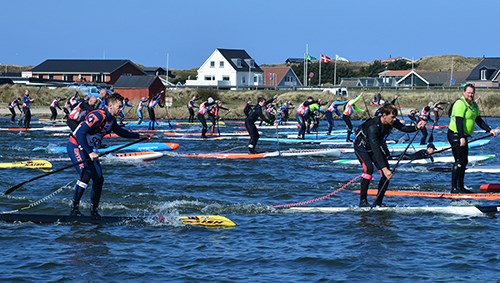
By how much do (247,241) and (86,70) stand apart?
3096 inches

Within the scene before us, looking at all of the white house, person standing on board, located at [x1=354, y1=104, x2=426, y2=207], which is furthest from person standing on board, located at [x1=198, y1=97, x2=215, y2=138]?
the white house

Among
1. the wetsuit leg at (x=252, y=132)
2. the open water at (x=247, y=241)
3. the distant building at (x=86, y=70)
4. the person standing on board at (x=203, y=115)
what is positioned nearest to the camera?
the open water at (x=247, y=241)

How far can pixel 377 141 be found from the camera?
13148mm

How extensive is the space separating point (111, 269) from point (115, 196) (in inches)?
253

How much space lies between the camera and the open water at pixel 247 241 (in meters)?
10.2

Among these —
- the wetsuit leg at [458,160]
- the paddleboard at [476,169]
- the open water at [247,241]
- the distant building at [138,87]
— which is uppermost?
the distant building at [138,87]

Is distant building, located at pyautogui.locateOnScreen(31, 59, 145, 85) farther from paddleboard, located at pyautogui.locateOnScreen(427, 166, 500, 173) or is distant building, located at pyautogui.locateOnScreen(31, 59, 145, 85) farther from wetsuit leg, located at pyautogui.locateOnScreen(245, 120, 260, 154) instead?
paddleboard, located at pyautogui.locateOnScreen(427, 166, 500, 173)

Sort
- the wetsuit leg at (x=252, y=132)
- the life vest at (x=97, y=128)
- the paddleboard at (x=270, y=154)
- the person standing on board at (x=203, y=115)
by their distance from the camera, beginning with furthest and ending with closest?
the person standing on board at (x=203, y=115)
the wetsuit leg at (x=252, y=132)
the paddleboard at (x=270, y=154)
the life vest at (x=97, y=128)

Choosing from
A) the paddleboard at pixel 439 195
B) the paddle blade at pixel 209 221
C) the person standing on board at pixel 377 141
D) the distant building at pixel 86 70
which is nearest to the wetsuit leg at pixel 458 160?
the paddleboard at pixel 439 195

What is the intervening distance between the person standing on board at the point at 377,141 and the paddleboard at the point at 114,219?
2.51 meters

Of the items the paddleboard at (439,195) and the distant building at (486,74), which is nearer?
the paddleboard at (439,195)

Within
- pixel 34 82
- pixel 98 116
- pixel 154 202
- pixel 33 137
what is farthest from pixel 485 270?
pixel 34 82

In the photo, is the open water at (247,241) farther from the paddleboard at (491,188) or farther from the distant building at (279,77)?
the distant building at (279,77)

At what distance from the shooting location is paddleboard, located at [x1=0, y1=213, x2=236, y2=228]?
1283 cm
